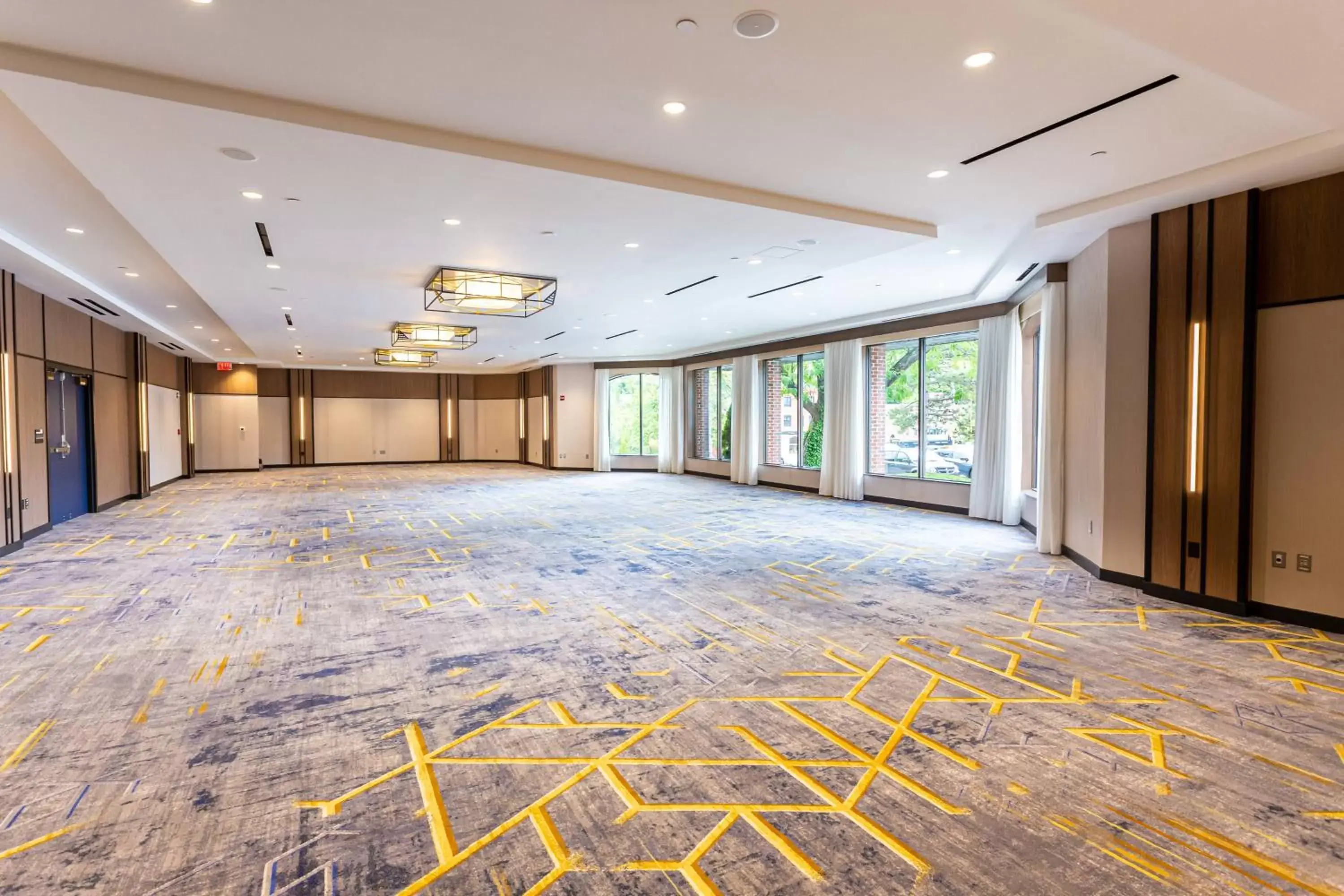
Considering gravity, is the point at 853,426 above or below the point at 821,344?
below

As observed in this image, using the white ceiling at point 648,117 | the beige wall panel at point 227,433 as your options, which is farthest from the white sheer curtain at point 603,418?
the white ceiling at point 648,117

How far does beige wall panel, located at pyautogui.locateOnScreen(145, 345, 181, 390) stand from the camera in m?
14.5

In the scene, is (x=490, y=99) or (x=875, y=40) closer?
(x=875, y=40)

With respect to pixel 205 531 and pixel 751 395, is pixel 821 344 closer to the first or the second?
pixel 751 395

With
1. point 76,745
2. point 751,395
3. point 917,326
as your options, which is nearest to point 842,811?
point 76,745

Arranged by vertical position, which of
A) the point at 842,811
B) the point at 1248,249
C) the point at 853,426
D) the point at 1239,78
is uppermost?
the point at 1239,78

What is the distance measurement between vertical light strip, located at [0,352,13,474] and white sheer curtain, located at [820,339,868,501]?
12.4 metres

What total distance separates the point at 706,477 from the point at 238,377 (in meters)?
14.6

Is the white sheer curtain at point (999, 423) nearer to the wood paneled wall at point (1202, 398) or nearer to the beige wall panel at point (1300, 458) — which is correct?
the wood paneled wall at point (1202, 398)

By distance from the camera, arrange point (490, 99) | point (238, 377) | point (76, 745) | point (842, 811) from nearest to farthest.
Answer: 1. point (842, 811)
2. point (76, 745)
3. point (490, 99)
4. point (238, 377)

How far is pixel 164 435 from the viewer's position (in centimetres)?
1547

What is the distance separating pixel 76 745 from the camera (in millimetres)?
3051

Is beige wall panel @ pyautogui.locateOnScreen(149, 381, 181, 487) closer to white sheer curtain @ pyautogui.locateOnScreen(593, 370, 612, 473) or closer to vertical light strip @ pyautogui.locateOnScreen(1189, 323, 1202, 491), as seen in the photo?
white sheer curtain @ pyautogui.locateOnScreen(593, 370, 612, 473)

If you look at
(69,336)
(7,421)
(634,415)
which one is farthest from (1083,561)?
(634,415)
